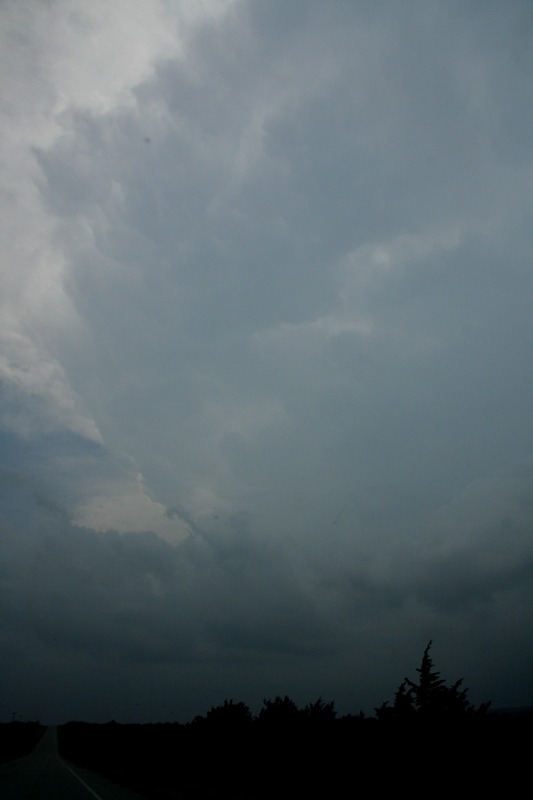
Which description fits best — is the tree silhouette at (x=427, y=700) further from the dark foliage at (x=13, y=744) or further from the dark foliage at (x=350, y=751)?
the dark foliage at (x=13, y=744)

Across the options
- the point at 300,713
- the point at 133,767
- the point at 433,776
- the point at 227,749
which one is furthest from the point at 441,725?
the point at 133,767

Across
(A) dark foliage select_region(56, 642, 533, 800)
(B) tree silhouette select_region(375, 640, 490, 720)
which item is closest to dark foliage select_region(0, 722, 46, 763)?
(A) dark foliage select_region(56, 642, 533, 800)

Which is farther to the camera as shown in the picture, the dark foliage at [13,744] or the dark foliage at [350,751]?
the dark foliage at [13,744]

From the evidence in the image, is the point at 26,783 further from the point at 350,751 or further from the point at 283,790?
the point at 350,751

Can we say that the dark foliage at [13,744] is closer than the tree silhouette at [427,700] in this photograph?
No

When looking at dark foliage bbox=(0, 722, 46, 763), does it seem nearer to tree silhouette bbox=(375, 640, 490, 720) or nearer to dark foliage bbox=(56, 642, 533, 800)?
dark foliage bbox=(56, 642, 533, 800)

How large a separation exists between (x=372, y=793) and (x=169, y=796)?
1014 centimetres

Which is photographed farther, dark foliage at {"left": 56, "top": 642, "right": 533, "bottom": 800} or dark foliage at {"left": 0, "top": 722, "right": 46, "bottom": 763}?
dark foliage at {"left": 0, "top": 722, "right": 46, "bottom": 763}

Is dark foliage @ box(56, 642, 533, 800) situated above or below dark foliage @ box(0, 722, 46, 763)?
above

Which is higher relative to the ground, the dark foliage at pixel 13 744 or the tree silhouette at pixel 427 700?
the tree silhouette at pixel 427 700

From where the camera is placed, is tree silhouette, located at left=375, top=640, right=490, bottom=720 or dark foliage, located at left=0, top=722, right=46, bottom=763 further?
dark foliage, located at left=0, top=722, right=46, bottom=763

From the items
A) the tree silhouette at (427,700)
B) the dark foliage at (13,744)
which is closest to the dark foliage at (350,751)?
the tree silhouette at (427,700)

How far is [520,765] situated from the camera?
1270 cm

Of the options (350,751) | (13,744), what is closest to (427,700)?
(350,751)
